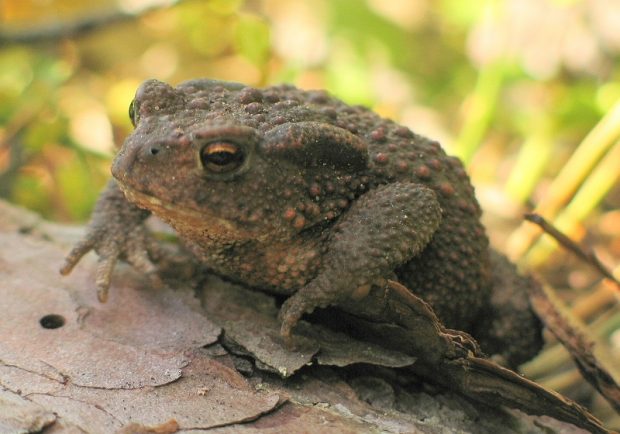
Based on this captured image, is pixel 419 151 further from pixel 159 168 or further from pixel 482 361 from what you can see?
pixel 159 168

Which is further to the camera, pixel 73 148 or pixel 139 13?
pixel 139 13

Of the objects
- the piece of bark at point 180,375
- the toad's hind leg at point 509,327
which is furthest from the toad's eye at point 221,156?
the toad's hind leg at point 509,327

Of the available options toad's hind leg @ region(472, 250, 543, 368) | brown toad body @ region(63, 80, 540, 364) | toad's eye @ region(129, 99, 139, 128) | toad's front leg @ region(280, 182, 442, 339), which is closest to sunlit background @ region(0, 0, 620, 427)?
Result: toad's hind leg @ region(472, 250, 543, 368)

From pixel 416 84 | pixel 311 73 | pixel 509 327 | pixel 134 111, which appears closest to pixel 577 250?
pixel 509 327

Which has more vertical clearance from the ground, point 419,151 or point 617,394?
point 419,151

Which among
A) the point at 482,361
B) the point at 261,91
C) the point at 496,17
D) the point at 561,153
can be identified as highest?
the point at 496,17

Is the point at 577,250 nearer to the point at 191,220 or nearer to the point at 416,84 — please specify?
the point at 191,220

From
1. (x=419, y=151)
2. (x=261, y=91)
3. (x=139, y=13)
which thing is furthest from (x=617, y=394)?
(x=139, y=13)
